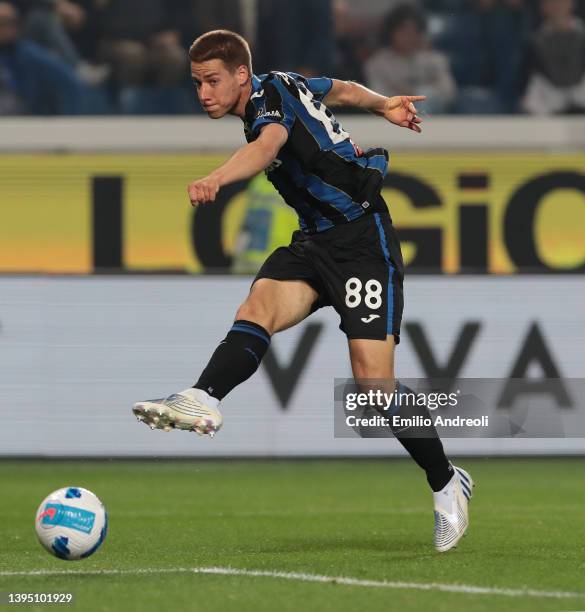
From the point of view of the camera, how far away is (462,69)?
15.7 metres

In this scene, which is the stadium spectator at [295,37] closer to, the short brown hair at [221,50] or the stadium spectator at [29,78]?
Result: the stadium spectator at [29,78]

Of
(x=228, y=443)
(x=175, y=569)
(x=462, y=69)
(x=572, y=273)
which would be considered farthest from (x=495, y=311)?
(x=175, y=569)

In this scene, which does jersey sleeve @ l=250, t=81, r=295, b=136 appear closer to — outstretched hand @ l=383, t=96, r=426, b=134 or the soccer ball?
outstretched hand @ l=383, t=96, r=426, b=134

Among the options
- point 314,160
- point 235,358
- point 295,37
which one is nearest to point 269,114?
point 314,160

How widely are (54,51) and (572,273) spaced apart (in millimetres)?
6492

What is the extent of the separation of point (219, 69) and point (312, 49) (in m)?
9.70

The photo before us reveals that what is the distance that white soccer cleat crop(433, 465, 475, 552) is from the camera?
6.37 meters

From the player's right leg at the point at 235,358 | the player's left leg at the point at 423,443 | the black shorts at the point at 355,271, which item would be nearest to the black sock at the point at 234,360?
the player's right leg at the point at 235,358

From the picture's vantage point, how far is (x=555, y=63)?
1562 centimetres

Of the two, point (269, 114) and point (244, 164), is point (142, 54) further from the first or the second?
point (244, 164)

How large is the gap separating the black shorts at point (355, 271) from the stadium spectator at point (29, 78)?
9256 millimetres

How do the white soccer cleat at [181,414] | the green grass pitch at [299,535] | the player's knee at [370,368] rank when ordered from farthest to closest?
the player's knee at [370,368]
the white soccer cleat at [181,414]
the green grass pitch at [299,535]

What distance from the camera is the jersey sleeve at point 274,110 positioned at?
19.7 feet

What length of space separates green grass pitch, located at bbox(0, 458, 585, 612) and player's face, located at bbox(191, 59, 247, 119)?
1859 millimetres
